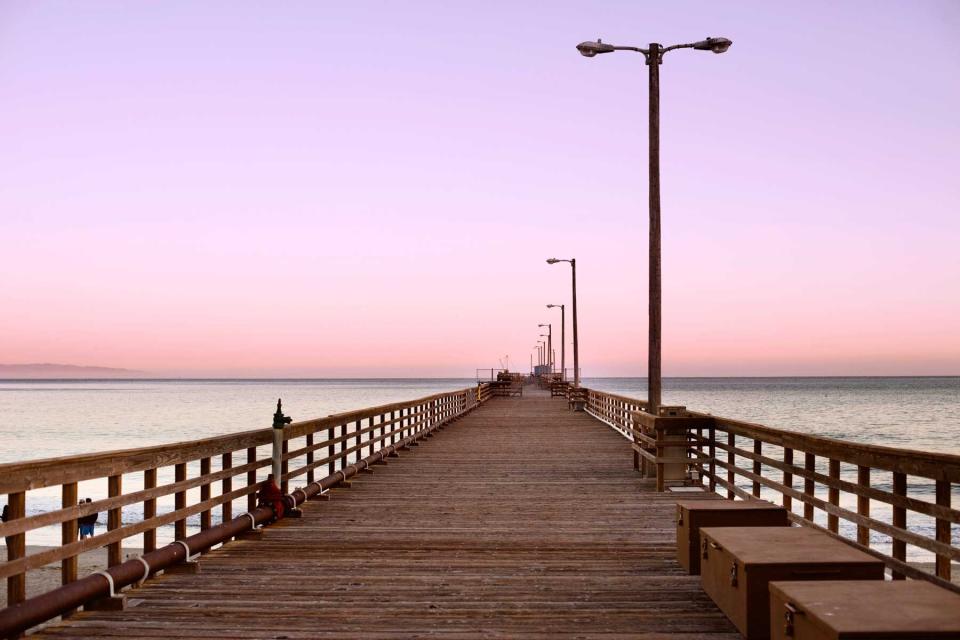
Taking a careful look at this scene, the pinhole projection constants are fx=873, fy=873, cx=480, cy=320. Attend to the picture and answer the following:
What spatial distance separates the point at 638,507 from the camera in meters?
11.8

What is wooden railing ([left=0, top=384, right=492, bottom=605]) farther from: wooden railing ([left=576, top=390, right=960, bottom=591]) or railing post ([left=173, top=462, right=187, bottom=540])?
wooden railing ([left=576, top=390, right=960, bottom=591])

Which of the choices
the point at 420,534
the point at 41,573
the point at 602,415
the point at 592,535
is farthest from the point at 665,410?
the point at 602,415

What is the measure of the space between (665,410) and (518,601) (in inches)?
288

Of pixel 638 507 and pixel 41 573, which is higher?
pixel 638 507

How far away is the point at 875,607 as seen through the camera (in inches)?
174

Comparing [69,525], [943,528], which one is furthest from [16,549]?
[943,528]

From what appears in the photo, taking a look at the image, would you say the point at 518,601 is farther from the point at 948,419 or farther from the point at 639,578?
the point at 948,419

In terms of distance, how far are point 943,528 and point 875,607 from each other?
221 cm

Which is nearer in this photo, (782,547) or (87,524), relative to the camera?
(782,547)

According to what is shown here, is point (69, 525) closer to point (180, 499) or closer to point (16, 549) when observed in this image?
point (16, 549)

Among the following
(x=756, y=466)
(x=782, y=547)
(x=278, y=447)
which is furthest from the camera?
(x=756, y=466)

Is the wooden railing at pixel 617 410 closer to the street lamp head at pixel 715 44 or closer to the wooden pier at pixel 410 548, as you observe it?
the street lamp head at pixel 715 44

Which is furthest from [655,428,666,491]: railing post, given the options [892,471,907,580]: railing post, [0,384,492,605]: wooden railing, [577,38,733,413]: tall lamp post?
[892,471,907,580]: railing post

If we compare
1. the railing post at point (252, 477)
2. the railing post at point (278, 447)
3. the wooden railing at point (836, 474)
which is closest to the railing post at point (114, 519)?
the railing post at point (252, 477)
